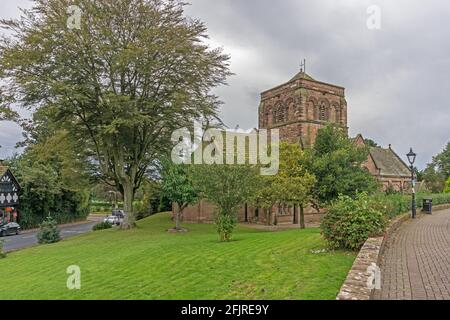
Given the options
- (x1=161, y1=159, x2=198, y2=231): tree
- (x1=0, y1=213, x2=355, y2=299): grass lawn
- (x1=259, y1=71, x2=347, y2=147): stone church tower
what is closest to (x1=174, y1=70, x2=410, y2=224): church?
(x1=259, y1=71, x2=347, y2=147): stone church tower

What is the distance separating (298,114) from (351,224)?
28.6 meters

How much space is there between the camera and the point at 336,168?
73.0ft

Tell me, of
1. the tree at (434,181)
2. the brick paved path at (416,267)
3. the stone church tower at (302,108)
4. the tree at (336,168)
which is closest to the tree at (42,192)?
the tree at (336,168)

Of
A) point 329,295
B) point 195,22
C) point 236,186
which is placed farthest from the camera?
point 195,22

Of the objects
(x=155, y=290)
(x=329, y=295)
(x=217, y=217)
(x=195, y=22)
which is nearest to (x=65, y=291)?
(x=155, y=290)

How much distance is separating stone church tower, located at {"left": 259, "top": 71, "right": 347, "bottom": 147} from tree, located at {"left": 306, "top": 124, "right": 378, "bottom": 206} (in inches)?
474

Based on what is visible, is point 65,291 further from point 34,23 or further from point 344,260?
point 34,23

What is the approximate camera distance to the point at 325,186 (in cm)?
2222

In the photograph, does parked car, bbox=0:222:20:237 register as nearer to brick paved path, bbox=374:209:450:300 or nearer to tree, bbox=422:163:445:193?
brick paved path, bbox=374:209:450:300

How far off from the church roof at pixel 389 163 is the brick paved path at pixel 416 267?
120ft

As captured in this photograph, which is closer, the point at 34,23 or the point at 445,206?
the point at 34,23

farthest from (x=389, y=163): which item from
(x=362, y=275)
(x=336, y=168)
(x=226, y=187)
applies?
(x=362, y=275)

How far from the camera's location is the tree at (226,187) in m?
16.1
